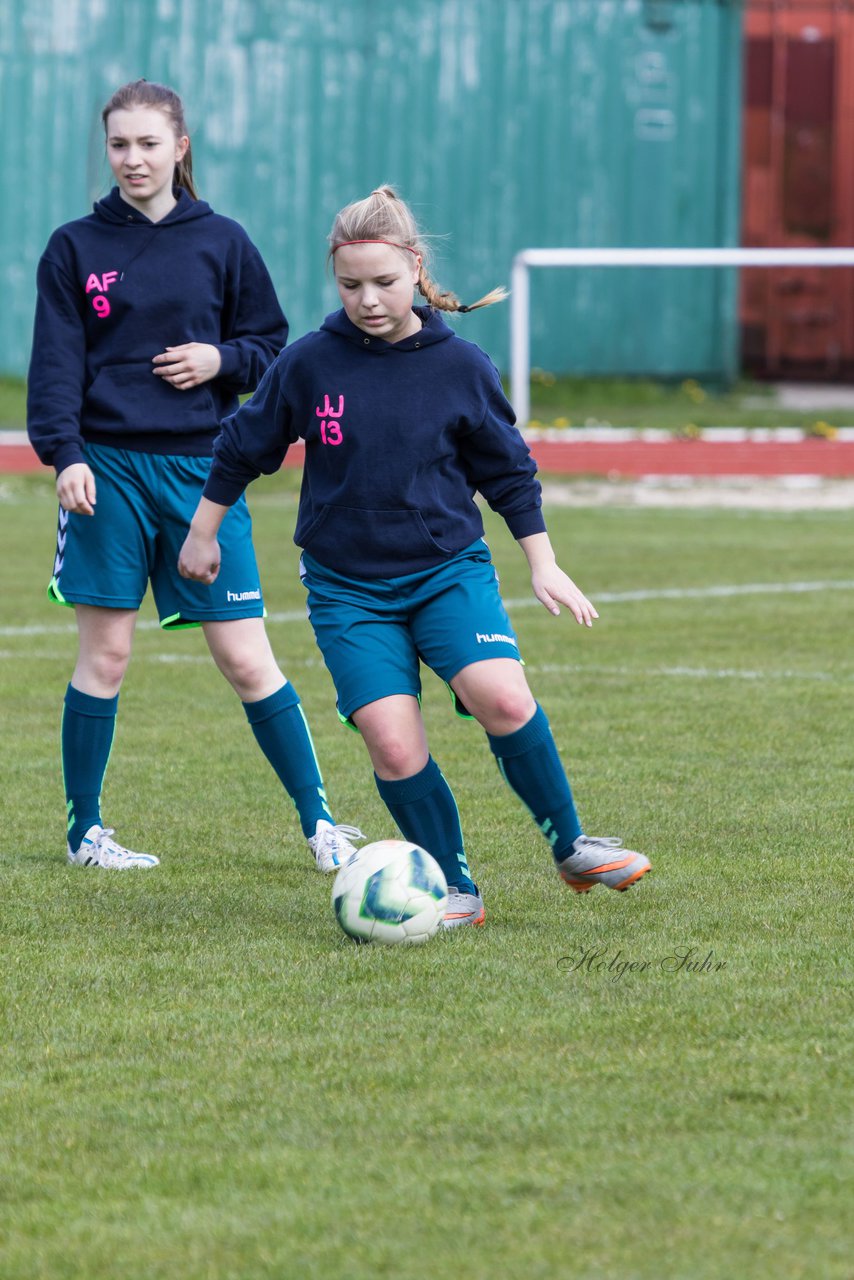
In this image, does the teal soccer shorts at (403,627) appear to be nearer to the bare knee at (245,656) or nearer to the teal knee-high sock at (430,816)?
the teal knee-high sock at (430,816)

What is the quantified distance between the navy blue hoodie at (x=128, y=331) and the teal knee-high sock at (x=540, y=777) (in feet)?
3.87

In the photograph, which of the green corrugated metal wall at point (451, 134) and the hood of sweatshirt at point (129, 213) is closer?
the hood of sweatshirt at point (129, 213)

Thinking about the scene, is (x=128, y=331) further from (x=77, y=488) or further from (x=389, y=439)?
(x=389, y=439)

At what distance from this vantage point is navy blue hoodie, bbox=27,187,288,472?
193 inches

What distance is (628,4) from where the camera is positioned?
22.3 meters

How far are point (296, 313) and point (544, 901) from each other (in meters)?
17.4

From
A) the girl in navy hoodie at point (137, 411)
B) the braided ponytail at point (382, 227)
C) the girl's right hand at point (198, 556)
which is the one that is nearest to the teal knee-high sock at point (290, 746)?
the girl in navy hoodie at point (137, 411)

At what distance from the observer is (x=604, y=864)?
14.1 ft

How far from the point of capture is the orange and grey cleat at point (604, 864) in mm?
4289

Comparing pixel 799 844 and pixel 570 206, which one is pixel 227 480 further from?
pixel 570 206

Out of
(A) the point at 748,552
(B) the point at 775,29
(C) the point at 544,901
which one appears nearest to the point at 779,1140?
(C) the point at 544,901

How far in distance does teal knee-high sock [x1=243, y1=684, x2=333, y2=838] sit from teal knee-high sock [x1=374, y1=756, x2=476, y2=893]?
0.69 meters

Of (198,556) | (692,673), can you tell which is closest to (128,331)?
(198,556)

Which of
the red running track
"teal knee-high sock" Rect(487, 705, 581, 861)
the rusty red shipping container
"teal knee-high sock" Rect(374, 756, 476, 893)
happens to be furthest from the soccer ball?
the rusty red shipping container
